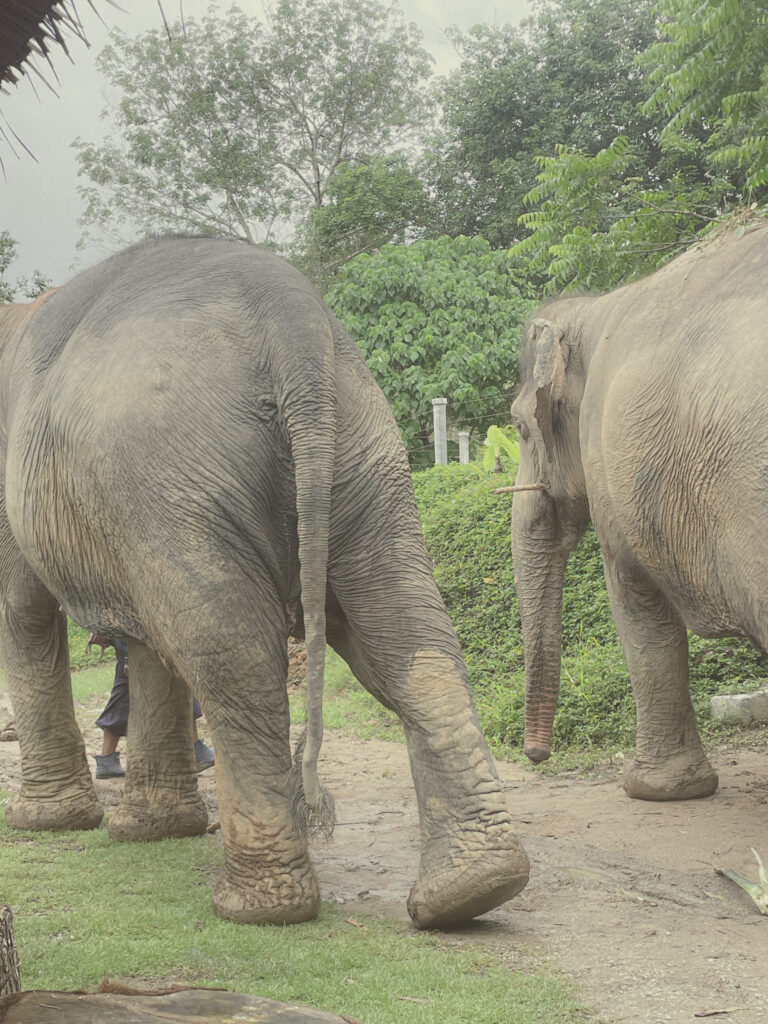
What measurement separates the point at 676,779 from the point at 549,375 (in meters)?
2.11

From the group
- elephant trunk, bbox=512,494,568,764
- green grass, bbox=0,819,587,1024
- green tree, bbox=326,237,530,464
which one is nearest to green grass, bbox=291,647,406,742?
elephant trunk, bbox=512,494,568,764

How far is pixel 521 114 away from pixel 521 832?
23.4m

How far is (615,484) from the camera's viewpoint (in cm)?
496

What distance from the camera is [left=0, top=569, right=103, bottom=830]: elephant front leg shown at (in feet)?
16.4

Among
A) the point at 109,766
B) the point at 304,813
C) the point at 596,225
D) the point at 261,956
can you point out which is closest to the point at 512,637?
the point at 109,766

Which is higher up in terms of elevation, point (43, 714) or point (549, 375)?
point (549, 375)

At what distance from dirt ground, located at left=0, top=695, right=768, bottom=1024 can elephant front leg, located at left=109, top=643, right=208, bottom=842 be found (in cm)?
66

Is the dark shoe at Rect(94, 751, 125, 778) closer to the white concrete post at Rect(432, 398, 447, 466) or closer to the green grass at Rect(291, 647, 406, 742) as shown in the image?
the green grass at Rect(291, 647, 406, 742)

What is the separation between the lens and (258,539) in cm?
376

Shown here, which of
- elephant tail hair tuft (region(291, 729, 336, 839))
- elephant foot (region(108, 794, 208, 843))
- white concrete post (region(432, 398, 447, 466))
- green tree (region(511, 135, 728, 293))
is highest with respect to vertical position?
green tree (region(511, 135, 728, 293))

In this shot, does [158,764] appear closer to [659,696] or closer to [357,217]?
[659,696]

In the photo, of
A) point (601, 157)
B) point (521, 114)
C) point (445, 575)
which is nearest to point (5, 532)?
point (445, 575)

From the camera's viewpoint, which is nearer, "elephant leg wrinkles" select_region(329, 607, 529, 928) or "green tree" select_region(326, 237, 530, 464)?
"elephant leg wrinkles" select_region(329, 607, 529, 928)

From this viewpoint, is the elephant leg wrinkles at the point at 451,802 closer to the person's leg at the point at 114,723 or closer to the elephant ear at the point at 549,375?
the elephant ear at the point at 549,375
